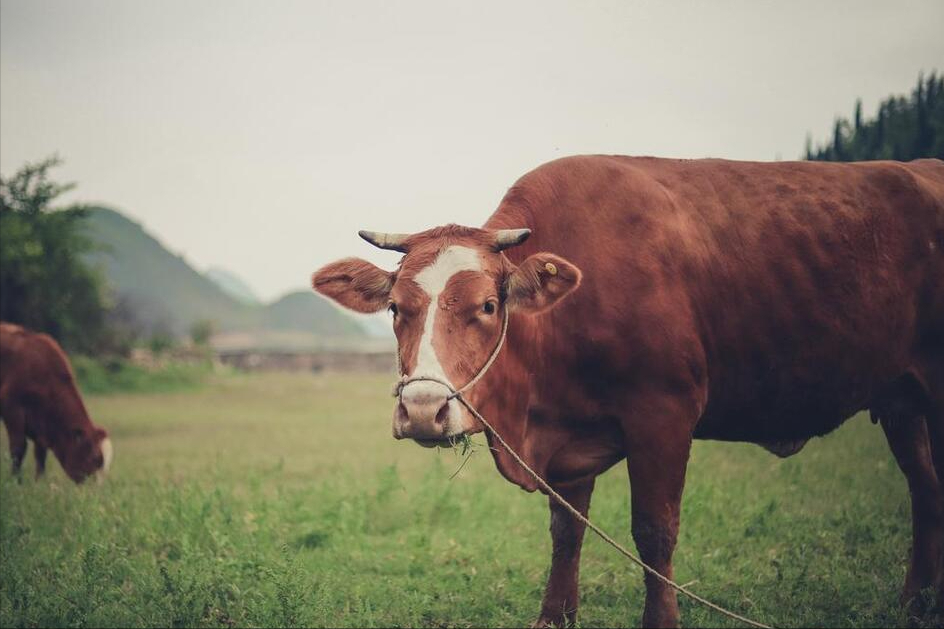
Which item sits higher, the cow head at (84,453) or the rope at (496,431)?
the rope at (496,431)

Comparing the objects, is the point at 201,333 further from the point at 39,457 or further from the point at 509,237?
the point at 509,237

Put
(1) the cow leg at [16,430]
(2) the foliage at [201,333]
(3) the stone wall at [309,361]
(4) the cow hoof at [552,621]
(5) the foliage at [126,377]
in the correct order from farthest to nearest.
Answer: (3) the stone wall at [309,361] → (2) the foliage at [201,333] → (5) the foliage at [126,377] → (1) the cow leg at [16,430] → (4) the cow hoof at [552,621]

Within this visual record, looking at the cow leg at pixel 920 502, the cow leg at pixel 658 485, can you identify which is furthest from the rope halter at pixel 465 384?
the cow leg at pixel 920 502

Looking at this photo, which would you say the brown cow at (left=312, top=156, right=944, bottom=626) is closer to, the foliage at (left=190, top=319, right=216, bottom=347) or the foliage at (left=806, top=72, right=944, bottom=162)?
the foliage at (left=806, top=72, right=944, bottom=162)

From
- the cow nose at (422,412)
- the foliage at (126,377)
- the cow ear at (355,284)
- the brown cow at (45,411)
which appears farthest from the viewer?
the foliage at (126,377)

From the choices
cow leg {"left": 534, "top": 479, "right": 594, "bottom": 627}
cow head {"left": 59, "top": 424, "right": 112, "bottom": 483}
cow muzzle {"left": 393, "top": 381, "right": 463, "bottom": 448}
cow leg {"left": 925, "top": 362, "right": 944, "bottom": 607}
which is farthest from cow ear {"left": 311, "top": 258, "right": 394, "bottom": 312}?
cow head {"left": 59, "top": 424, "right": 112, "bottom": 483}

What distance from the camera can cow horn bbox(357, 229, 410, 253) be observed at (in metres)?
3.81

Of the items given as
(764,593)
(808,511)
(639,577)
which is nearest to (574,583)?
(639,577)

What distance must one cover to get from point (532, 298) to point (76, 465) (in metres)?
8.20

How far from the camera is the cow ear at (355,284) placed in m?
3.88

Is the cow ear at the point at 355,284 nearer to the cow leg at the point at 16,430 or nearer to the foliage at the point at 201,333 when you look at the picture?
the cow leg at the point at 16,430

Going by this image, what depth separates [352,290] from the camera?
154 inches

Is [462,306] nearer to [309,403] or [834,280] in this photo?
[834,280]

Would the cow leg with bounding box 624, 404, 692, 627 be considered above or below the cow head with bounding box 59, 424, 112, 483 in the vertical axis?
above
